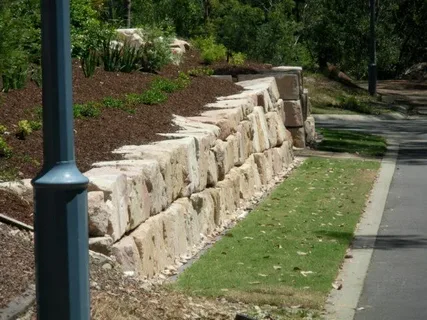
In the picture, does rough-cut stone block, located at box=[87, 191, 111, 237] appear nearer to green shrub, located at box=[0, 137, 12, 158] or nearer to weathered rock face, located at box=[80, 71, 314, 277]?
weathered rock face, located at box=[80, 71, 314, 277]

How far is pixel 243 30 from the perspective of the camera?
2817 centimetres

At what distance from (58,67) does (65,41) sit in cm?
11

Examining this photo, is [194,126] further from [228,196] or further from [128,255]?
[128,255]

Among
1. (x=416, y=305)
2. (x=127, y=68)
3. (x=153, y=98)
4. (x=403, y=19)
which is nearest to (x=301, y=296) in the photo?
(x=416, y=305)

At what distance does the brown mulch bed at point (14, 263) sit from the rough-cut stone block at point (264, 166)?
321 inches

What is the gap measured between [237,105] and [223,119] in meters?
1.43

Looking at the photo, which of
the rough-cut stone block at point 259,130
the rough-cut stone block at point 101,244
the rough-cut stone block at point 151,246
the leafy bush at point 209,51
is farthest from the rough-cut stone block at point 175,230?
the leafy bush at point 209,51

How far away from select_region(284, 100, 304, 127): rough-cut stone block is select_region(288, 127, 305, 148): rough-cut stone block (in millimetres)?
102

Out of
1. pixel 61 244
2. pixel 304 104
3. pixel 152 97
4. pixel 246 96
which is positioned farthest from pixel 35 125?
pixel 304 104

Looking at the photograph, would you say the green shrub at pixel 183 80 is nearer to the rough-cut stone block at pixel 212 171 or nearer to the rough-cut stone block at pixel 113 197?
the rough-cut stone block at pixel 212 171

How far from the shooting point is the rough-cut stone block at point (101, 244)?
8.26 m

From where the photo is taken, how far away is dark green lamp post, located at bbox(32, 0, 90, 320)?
4316 mm

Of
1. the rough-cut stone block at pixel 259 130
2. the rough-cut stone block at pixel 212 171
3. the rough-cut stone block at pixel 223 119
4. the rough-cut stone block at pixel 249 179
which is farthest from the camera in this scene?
the rough-cut stone block at pixel 259 130

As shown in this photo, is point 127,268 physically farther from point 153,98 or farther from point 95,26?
point 95,26
